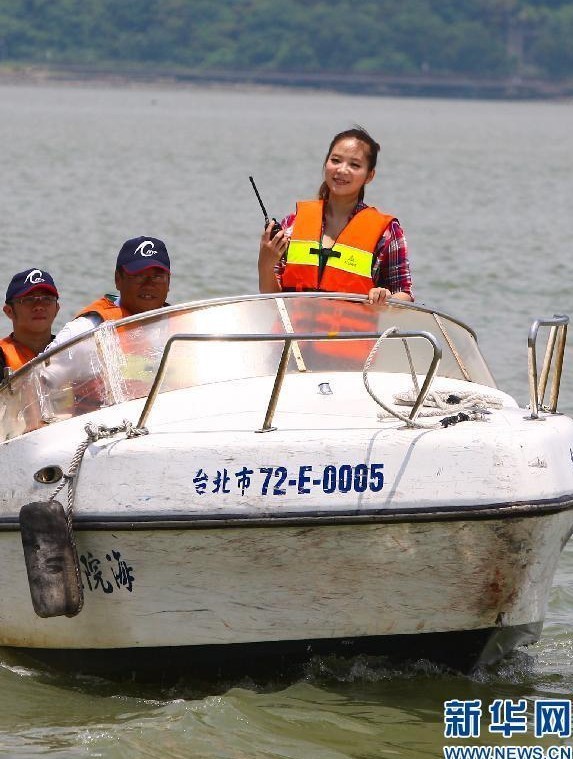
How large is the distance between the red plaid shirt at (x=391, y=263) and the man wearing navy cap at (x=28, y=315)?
1.12m

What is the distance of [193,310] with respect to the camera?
7.34 meters

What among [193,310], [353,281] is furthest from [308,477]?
[353,281]

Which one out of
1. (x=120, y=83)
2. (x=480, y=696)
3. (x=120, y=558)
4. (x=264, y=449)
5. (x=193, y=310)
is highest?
(x=120, y=83)

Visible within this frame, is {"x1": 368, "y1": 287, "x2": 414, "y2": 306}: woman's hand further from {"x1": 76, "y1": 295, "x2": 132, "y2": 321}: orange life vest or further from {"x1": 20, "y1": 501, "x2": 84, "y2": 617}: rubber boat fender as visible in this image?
{"x1": 20, "y1": 501, "x2": 84, "y2": 617}: rubber boat fender

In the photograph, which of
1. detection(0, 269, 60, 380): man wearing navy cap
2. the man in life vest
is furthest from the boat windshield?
detection(0, 269, 60, 380): man wearing navy cap

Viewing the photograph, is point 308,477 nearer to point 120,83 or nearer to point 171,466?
point 171,466

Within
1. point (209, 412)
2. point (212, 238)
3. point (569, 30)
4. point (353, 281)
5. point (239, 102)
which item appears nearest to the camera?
point (209, 412)

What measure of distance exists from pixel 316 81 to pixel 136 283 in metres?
153

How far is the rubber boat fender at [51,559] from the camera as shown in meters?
6.68

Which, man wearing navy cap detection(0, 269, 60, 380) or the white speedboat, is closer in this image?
the white speedboat

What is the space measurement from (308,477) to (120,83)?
5995 inches

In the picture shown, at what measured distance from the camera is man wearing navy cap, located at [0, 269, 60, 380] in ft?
27.0

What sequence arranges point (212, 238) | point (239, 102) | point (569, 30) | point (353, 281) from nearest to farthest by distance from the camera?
1. point (353, 281)
2. point (212, 238)
3. point (239, 102)
4. point (569, 30)

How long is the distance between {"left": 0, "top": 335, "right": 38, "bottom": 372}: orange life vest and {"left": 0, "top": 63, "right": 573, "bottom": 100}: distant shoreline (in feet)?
479
